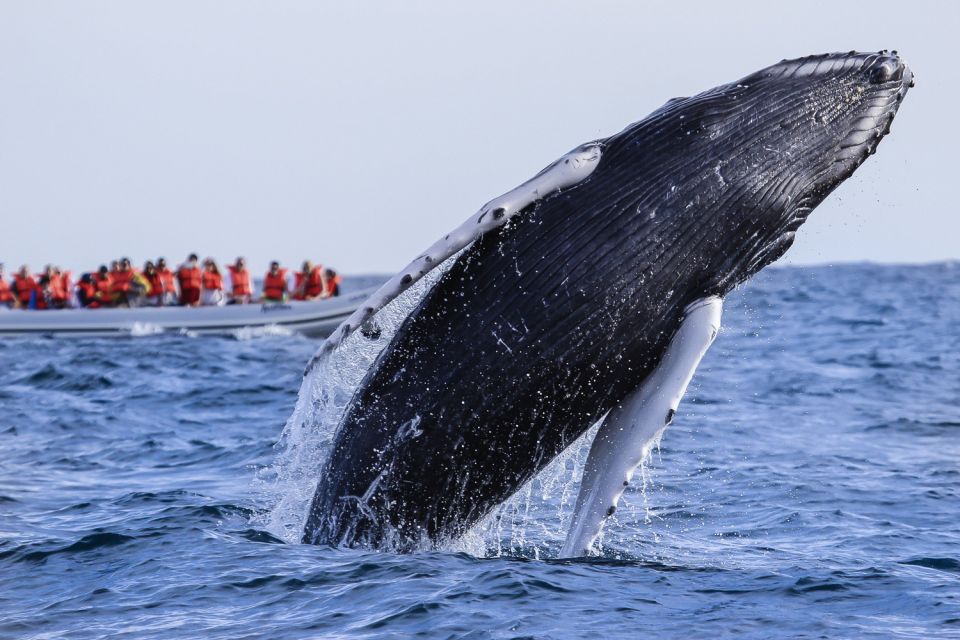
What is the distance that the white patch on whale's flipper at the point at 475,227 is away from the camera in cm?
736

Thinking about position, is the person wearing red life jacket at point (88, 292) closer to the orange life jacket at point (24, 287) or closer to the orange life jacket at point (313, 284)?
the orange life jacket at point (24, 287)

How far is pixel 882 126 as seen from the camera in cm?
812

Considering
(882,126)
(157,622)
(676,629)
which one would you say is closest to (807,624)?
(676,629)

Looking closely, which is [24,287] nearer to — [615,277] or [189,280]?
[189,280]

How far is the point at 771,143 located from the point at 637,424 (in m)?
1.96

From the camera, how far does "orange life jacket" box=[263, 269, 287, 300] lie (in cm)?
4303

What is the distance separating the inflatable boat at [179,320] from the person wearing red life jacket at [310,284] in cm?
378

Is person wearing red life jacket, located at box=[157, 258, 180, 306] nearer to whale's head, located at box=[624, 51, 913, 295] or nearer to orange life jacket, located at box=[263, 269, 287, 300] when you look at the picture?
orange life jacket, located at box=[263, 269, 287, 300]

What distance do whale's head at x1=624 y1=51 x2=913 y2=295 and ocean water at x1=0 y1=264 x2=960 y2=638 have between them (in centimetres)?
219

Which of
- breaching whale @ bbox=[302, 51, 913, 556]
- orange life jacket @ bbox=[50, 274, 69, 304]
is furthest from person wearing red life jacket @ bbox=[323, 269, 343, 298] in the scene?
breaching whale @ bbox=[302, 51, 913, 556]

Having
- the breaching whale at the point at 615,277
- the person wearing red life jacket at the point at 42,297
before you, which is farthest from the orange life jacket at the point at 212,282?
the breaching whale at the point at 615,277

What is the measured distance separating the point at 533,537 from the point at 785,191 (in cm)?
391

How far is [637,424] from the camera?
25.6ft

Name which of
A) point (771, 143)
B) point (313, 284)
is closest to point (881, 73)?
point (771, 143)
